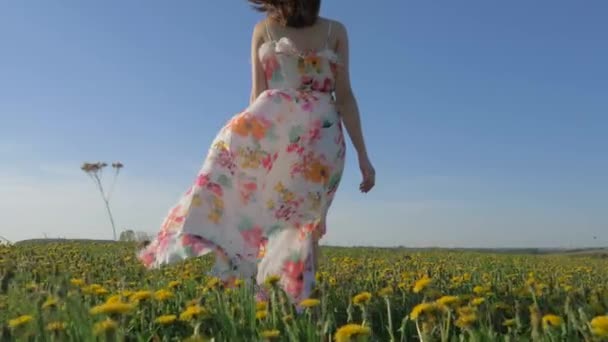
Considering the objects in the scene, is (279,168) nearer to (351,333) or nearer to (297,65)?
(297,65)

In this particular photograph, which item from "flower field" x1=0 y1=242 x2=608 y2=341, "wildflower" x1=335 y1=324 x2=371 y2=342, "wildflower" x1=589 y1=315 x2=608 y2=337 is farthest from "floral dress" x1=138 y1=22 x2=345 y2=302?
"wildflower" x1=589 y1=315 x2=608 y2=337

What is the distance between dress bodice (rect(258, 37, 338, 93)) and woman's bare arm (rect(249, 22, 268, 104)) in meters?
0.05

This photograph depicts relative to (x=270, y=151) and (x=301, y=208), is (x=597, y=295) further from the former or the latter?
(x=270, y=151)

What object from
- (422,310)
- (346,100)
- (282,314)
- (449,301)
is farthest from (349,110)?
(422,310)

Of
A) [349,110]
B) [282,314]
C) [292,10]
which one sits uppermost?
[292,10]

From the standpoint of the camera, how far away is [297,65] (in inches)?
164

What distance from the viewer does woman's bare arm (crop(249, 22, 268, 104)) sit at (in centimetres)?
424

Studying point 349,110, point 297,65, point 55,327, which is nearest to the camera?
point 55,327

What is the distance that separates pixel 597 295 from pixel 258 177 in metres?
2.03

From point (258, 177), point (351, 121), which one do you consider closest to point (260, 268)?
point (258, 177)

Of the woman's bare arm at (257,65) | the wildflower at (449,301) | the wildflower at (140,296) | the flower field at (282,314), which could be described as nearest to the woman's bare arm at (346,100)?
the woman's bare arm at (257,65)

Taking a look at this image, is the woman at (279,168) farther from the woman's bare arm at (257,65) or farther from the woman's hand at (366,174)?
the woman's hand at (366,174)

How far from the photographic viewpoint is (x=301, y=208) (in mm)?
4078

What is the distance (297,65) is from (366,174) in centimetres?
80
